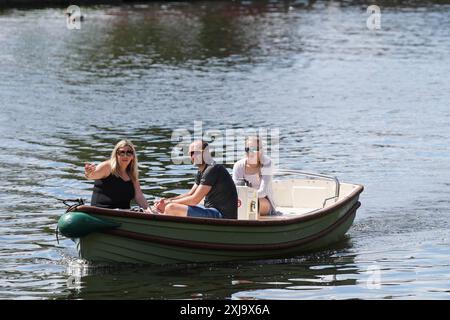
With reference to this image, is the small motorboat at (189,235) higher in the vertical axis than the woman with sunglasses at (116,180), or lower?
lower

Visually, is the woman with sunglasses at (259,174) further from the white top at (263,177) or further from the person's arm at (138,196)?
the person's arm at (138,196)

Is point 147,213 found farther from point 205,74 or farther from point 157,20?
point 157,20

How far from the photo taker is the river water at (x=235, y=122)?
16.1 meters

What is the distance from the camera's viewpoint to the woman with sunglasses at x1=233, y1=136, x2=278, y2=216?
58.3ft

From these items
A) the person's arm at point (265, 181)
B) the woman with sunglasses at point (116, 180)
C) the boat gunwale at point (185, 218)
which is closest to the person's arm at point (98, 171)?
the woman with sunglasses at point (116, 180)

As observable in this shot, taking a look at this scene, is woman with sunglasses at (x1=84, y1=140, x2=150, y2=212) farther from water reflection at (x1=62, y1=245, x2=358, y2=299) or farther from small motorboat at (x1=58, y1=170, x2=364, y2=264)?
water reflection at (x1=62, y1=245, x2=358, y2=299)

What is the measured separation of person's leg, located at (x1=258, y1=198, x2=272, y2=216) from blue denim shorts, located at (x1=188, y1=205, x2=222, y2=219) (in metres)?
1.68

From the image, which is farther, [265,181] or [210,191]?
[265,181]

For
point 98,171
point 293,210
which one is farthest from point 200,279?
point 293,210

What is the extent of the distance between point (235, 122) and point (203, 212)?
14.5m

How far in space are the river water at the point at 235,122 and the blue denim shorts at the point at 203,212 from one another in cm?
74

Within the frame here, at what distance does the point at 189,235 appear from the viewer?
52.0ft

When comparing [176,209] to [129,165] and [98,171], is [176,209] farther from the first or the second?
[98,171]
